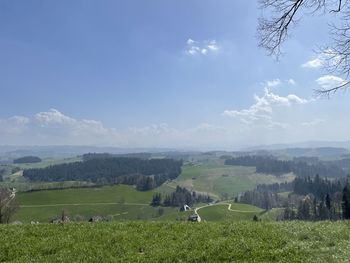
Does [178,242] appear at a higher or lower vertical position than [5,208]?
higher

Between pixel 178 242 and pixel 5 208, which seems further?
pixel 5 208

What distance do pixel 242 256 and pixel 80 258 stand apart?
20.7 ft

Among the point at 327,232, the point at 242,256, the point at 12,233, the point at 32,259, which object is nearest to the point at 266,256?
the point at 242,256

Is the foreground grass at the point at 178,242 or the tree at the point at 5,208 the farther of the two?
the tree at the point at 5,208

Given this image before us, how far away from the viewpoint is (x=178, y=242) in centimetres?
1683

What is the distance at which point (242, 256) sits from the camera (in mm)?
14977

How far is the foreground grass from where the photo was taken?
15.0 meters

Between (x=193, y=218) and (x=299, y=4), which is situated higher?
(x=299, y=4)

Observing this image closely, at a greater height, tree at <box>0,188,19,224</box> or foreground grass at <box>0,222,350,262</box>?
foreground grass at <box>0,222,350,262</box>

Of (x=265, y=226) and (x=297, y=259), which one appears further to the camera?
A: (x=265, y=226)

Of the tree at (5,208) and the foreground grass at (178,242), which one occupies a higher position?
the foreground grass at (178,242)

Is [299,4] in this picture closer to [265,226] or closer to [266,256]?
[266,256]

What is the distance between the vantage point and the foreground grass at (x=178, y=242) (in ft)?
49.2

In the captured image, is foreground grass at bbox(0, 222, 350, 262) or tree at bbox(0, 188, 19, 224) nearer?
foreground grass at bbox(0, 222, 350, 262)
